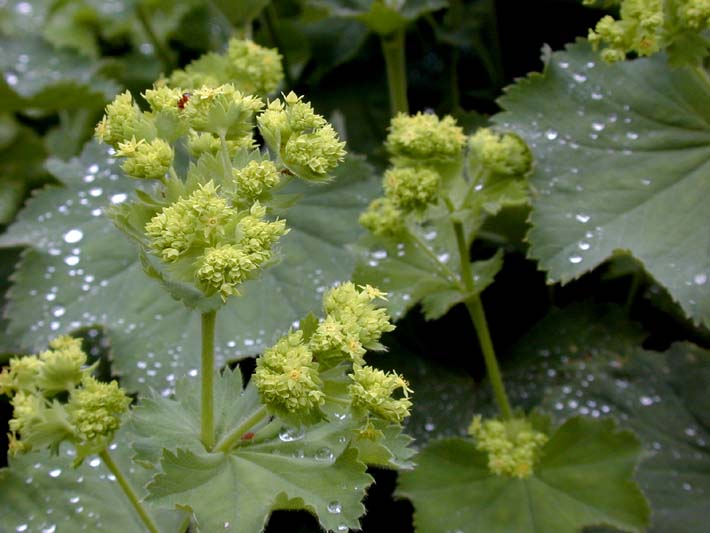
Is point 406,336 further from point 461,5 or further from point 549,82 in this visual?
point 461,5

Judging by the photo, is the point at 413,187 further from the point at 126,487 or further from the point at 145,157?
the point at 126,487

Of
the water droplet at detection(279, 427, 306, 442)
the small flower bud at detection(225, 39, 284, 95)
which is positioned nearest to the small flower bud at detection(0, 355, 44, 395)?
the water droplet at detection(279, 427, 306, 442)

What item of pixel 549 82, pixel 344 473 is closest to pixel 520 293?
pixel 549 82

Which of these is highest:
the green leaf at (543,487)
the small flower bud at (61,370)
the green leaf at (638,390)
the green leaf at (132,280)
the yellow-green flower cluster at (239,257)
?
the yellow-green flower cluster at (239,257)

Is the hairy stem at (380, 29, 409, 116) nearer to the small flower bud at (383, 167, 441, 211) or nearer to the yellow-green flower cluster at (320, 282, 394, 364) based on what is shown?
the small flower bud at (383, 167, 441, 211)

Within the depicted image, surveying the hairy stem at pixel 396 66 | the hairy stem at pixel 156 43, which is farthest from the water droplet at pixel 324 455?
the hairy stem at pixel 156 43

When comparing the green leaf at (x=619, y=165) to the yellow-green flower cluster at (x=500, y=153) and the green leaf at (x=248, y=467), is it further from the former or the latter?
the green leaf at (x=248, y=467)
